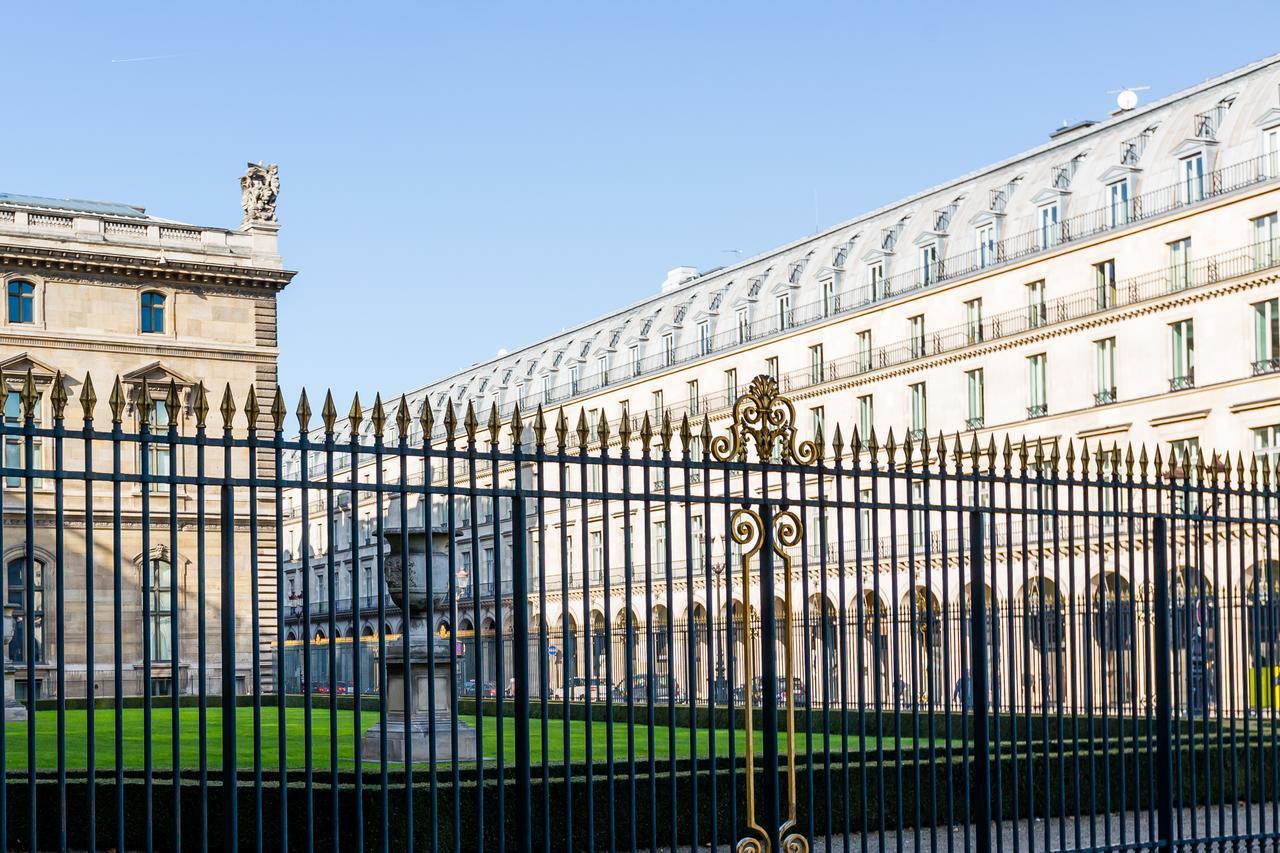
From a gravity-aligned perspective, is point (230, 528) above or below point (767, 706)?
above

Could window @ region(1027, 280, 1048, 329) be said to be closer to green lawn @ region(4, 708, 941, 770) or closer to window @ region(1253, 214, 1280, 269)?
window @ region(1253, 214, 1280, 269)

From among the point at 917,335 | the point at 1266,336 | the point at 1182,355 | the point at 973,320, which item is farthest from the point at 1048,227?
the point at 1266,336

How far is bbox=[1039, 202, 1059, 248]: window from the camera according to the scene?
4650 cm

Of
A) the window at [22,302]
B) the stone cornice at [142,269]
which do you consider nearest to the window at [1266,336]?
the stone cornice at [142,269]

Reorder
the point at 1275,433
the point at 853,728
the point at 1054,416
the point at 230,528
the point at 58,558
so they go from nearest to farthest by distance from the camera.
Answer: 1. the point at 58,558
2. the point at 230,528
3. the point at 853,728
4. the point at 1275,433
5. the point at 1054,416

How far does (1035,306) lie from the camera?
46.6 meters

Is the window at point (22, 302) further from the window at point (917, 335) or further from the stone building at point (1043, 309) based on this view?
the window at point (917, 335)

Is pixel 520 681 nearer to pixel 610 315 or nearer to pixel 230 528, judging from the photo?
pixel 230 528

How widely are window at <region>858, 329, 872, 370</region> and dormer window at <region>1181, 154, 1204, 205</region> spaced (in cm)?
1277

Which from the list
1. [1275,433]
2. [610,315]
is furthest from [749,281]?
[1275,433]

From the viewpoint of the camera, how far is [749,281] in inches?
2421

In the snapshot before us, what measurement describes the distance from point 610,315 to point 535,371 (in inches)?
208

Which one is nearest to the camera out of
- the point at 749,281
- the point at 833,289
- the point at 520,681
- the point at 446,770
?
the point at 520,681

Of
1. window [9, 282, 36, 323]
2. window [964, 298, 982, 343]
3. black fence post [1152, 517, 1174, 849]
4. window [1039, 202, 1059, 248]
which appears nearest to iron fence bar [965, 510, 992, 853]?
black fence post [1152, 517, 1174, 849]
